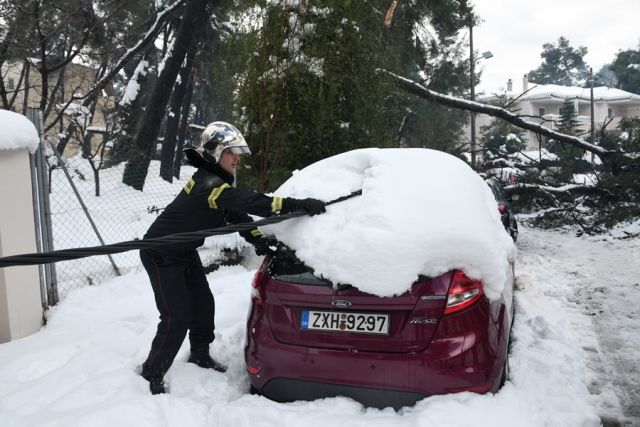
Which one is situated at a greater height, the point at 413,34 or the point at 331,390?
the point at 413,34

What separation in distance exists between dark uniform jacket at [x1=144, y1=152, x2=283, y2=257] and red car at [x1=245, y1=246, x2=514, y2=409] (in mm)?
518

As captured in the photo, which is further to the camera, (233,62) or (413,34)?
(413,34)

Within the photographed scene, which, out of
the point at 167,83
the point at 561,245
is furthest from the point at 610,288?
the point at 167,83

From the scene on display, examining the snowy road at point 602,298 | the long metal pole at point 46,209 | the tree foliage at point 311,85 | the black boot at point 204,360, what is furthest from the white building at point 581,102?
the black boot at point 204,360

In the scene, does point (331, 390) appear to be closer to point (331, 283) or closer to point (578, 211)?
point (331, 283)

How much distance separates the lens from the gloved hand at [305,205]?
9.92 feet

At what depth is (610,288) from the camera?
6.44 metres

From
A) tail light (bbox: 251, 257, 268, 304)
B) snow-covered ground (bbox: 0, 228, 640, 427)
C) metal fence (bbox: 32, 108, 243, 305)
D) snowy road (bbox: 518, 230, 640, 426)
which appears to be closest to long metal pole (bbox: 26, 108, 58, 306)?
metal fence (bbox: 32, 108, 243, 305)

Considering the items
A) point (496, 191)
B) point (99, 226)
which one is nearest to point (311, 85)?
point (496, 191)

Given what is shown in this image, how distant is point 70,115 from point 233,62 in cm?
603

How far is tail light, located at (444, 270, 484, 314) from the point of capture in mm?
2613

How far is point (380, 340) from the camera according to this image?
265 cm

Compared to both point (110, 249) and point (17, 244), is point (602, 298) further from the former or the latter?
point (17, 244)

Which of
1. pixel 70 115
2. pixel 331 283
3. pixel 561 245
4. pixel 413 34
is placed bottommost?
pixel 561 245
